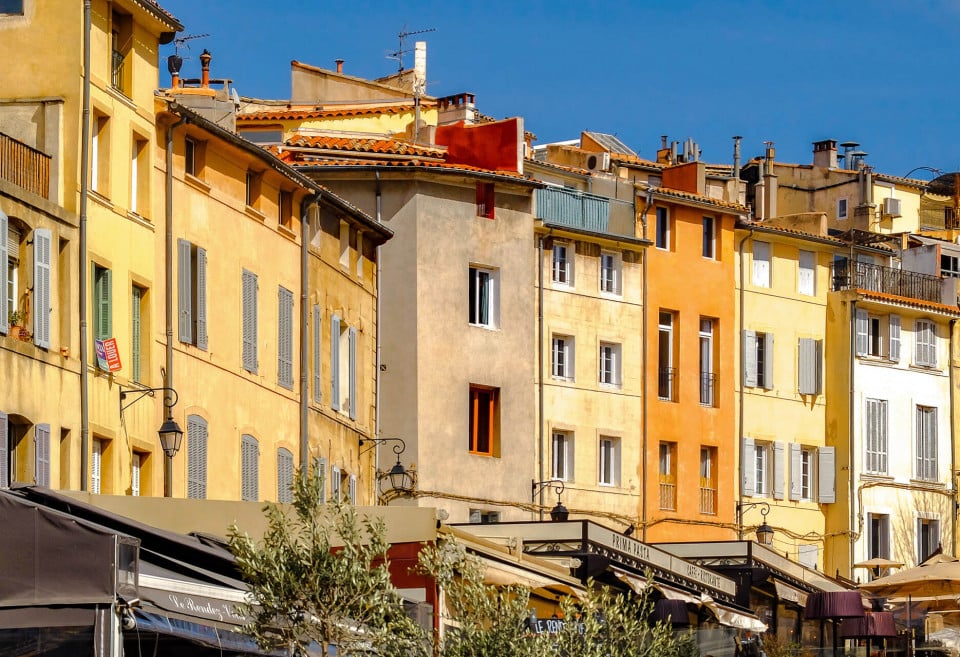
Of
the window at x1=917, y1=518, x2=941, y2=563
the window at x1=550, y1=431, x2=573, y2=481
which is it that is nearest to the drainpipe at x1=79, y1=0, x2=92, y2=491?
the window at x1=550, y1=431, x2=573, y2=481

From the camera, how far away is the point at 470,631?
19.8 m

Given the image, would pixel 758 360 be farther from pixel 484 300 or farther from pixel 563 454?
pixel 484 300

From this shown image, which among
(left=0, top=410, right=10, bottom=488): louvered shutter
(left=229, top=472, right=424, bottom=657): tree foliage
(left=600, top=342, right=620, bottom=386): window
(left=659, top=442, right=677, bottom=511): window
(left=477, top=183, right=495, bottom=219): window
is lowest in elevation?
(left=229, top=472, right=424, bottom=657): tree foliage

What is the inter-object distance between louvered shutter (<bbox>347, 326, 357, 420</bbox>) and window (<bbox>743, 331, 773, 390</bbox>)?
17.2 m

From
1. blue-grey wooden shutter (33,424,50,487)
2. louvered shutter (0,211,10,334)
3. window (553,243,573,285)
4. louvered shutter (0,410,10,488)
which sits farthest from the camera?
window (553,243,573,285)

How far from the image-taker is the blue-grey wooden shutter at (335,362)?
4297 centimetres

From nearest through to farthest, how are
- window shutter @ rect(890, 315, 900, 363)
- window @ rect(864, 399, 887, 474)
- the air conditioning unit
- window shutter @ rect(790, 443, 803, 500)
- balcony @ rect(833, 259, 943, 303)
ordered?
window shutter @ rect(790, 443, 803, 500) < window @ rect(864, 399, 887, 474) < balcony @ rect(833, 259, 943, 303) < window shutter @ rect(890, 315, 900, 363) < the air conditioning unit

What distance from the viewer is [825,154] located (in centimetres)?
7875

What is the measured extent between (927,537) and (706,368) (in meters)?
10.1

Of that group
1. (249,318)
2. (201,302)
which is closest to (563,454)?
(249,318)

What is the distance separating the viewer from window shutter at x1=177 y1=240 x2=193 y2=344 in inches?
1380

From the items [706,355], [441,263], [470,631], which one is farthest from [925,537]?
[470,631]

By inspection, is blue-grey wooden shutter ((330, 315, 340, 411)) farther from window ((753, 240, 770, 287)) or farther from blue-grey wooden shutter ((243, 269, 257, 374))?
window ((753, 240, 770, 287))

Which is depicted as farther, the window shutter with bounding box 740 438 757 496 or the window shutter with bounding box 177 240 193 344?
the window shutter with bounding box 740 438 757 496
